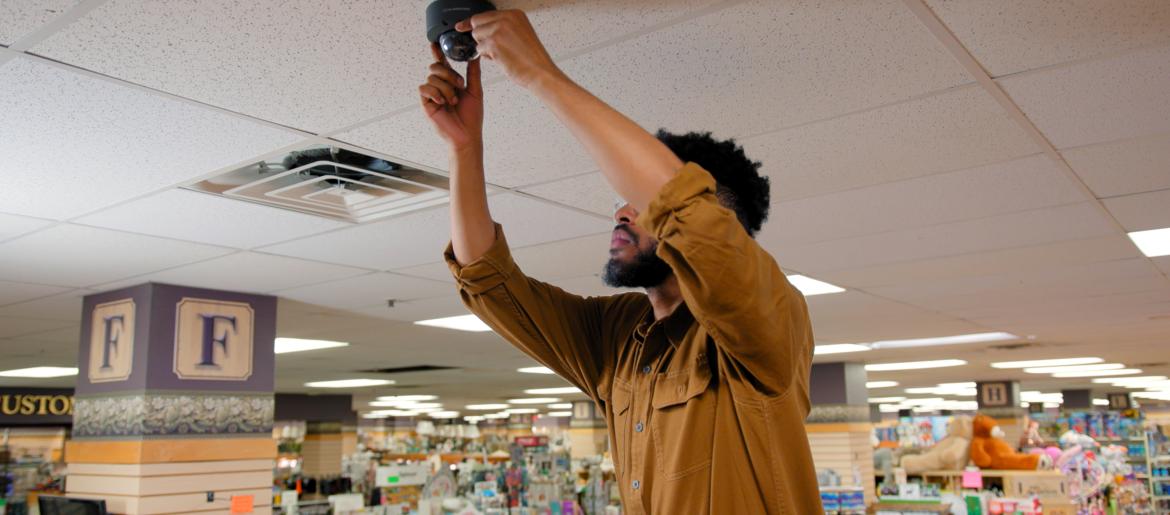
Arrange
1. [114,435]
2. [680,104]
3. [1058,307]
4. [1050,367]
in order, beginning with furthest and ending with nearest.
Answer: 1. [1050,367]
2. [1058,307]
3. [114,435]
4. [680,104]

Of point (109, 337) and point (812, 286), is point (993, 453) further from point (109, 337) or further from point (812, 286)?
point (109, 337)

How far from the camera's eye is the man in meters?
1.13

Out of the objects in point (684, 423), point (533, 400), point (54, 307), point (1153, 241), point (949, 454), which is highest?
point (1153, 241)

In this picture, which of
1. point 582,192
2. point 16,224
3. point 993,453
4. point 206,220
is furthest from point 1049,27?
point 993,453

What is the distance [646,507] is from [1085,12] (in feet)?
5.40

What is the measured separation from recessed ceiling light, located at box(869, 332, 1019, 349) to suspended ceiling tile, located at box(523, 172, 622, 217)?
646cm

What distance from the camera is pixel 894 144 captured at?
3.14 m

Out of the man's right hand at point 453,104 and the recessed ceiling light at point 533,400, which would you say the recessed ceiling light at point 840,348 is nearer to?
the man's right hand at point 453,104

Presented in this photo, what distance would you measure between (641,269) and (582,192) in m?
2.28

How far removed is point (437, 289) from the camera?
603 cm

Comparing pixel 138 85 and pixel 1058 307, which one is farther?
pixel 1058 307

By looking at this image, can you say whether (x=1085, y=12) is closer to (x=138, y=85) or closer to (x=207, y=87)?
(x=207, y=87)

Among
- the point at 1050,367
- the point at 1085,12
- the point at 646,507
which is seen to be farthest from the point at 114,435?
the point at 1050,367

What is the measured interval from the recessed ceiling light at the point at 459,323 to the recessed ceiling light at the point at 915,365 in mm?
7016
